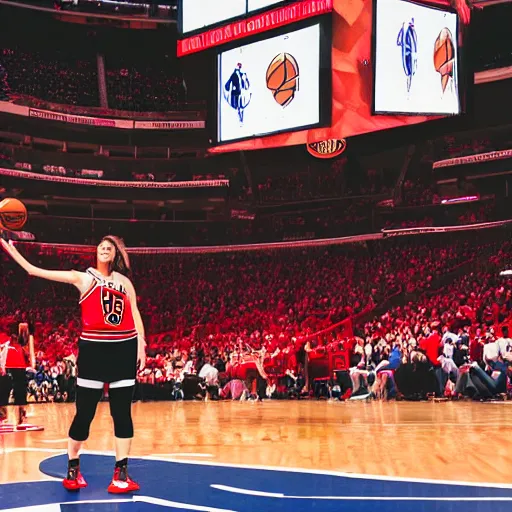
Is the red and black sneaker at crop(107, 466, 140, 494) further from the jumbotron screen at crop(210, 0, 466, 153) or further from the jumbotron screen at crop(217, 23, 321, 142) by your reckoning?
the jumbotron screen at crop(217, 23, 321, 142)

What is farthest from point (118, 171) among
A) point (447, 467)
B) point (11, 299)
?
point (447, 467)

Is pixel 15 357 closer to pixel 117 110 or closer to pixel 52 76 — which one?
pixel 117 110

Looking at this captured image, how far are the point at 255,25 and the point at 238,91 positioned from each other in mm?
1573

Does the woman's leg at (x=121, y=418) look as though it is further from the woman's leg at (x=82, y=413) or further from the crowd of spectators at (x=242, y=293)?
the crowd of spectators at (x=242, y=293)

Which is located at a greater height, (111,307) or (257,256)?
(257,256)

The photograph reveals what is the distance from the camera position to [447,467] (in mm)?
6723

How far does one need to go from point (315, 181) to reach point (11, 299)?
45.3 feet

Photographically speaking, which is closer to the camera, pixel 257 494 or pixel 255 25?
pixel 257 494

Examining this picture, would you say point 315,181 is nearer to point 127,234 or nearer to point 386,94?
point 127,234

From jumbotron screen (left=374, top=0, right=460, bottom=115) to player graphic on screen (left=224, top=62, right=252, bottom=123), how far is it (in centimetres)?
337

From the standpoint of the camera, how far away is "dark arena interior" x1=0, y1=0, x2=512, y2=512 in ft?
19.7

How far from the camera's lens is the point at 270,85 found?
1823cm

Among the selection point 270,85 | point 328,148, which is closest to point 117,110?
point 328,148

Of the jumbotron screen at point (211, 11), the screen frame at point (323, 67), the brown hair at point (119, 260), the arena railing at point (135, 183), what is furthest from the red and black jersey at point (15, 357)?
the arena railing at point (135, 183)
